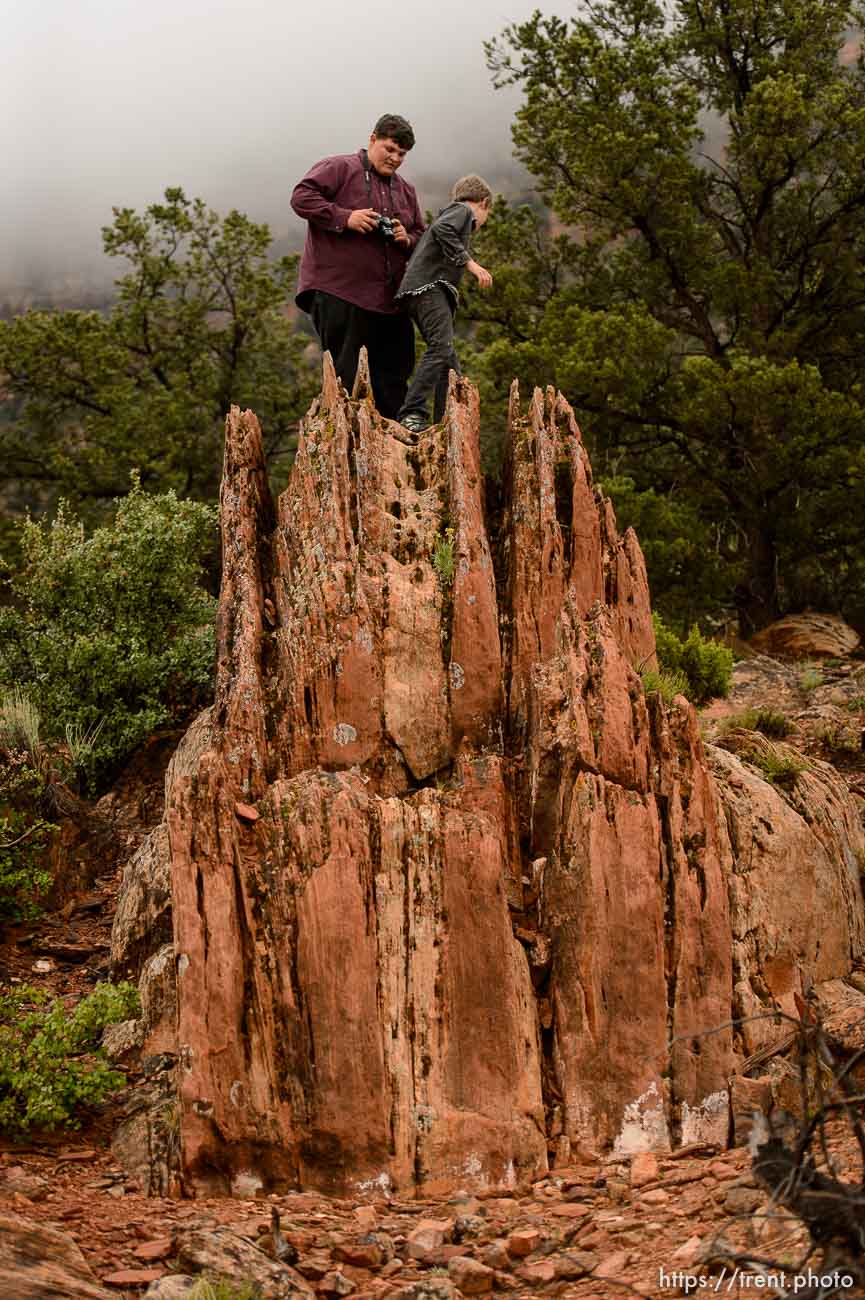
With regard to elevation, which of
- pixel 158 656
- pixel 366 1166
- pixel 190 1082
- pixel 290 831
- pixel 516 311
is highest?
pixel 516 311

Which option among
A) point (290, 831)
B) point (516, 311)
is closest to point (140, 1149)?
point (290, 831)

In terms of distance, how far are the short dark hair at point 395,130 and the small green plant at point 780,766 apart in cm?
549

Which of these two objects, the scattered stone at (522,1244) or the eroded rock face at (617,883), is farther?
the eroded rock face at (617,883)

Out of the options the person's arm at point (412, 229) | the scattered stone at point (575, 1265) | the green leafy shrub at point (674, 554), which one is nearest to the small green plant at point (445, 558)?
the person's arm at point (412, 229)

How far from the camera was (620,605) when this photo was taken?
9.39 metres

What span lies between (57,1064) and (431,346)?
575 cm

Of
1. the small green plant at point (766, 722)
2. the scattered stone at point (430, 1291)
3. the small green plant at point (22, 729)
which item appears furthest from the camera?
the small green plant at point (766, 722)

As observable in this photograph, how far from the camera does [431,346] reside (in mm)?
10000

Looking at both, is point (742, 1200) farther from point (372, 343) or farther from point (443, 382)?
point (372, 343)

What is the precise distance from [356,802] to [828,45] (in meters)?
18.2

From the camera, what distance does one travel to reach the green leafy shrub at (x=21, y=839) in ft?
33.1

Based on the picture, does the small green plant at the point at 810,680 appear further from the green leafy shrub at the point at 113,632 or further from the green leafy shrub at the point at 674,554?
the green leafy shrub at the point at 113,632

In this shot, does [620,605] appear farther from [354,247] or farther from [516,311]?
[516,311]

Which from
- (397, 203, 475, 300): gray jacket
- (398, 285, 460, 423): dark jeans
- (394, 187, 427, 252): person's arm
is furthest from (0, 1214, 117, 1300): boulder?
(394, 187, 427, 252): person's arm
